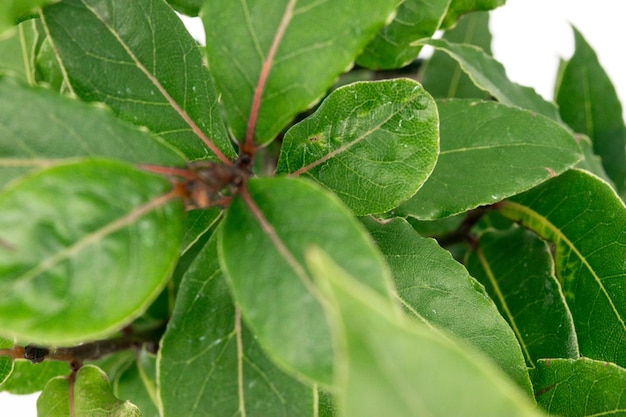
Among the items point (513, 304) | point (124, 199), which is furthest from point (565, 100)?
point (124, 199)

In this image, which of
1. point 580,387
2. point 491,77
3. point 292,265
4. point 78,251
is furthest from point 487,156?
point 78,251

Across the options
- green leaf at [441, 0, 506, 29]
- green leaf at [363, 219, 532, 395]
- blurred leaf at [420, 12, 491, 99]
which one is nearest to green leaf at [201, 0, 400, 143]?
green leaf at [363, 219, 532, 395]

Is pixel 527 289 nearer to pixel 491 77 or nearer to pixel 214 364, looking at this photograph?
pixel 491 77

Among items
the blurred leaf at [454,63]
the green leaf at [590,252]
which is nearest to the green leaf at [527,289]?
the green leaf at [590,252]

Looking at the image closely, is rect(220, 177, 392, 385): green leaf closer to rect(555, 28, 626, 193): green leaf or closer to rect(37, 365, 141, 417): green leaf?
rect(37, 365, 141, 417): green leaf

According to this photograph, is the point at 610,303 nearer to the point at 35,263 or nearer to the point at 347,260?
the point at 347,260
